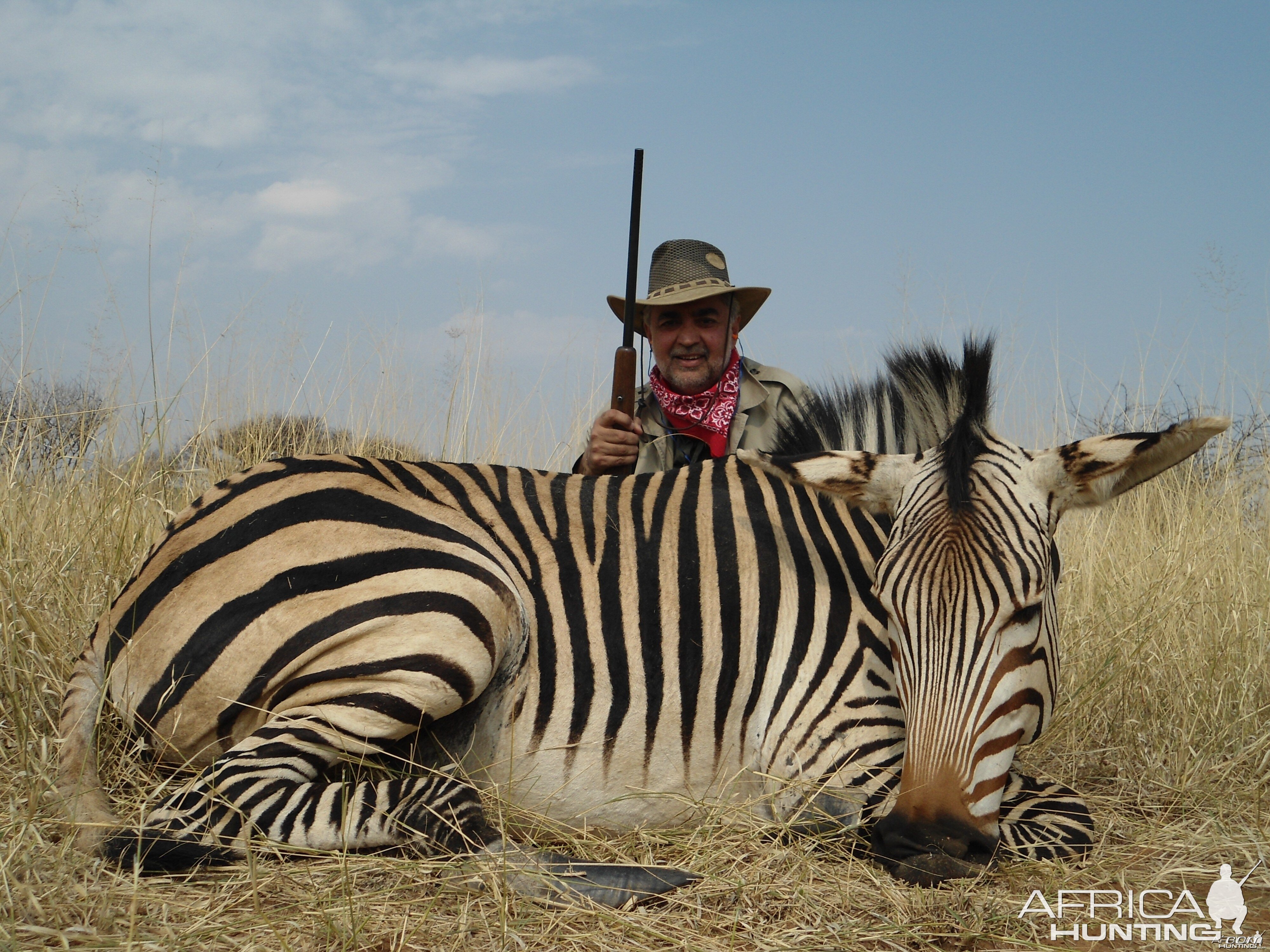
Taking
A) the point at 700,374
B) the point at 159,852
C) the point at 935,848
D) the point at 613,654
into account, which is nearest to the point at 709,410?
the point at 700,374

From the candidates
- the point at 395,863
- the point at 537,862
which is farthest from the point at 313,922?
the point at 537,862

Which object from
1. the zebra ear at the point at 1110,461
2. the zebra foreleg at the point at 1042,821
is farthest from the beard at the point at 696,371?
the zebra foreleg at the point at 1042,821

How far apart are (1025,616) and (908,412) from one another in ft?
3.61

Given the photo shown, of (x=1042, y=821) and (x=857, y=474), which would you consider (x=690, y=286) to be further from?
(x=1042, y=821)

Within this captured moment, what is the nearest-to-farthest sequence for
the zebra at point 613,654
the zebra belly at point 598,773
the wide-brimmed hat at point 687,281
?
the zebra at point 613,654, the zebra belly at point 598,773, the wide-brimmed hat at point 687,281

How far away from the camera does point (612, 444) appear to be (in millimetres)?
4848

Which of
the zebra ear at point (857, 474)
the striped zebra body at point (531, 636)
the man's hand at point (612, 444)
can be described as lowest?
the striped zebra body at point (531, 636)

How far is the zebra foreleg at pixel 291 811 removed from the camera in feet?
7.93

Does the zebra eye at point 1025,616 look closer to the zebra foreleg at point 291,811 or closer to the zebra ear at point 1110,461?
the zebra ear at point 1110,461

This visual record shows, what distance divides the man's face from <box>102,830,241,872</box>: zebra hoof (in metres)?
3.71

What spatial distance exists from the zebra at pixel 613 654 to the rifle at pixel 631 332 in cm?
183

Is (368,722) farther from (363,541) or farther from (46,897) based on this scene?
(46,897)

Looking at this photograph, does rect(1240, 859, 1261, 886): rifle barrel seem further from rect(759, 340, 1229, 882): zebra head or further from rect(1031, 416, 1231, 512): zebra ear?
rect(1031, 416, 1231, 512): zebra ear

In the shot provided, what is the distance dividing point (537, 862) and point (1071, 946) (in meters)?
1.35
